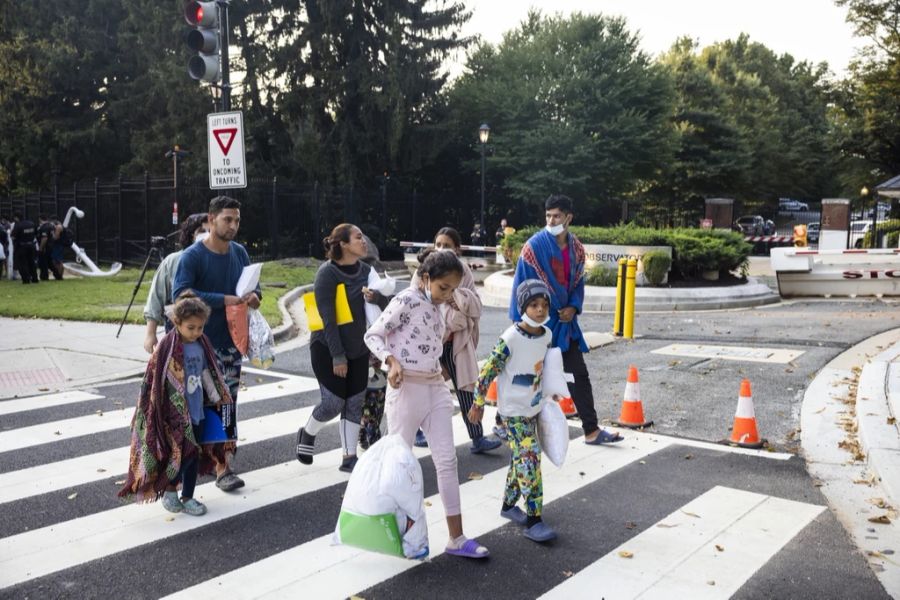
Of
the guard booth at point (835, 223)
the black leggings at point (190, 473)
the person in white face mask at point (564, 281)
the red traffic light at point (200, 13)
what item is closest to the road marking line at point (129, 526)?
the black leggings at point (190, 473)

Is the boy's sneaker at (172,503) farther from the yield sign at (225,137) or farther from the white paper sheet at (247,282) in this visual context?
the yield sign at (225,137)

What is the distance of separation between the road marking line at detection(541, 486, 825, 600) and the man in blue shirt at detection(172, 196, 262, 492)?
2.62m

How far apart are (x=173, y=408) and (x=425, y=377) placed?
1.63m

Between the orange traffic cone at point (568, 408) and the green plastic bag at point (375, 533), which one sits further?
the orange traffic cone at point (568, 408)

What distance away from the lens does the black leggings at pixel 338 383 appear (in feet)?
19.1

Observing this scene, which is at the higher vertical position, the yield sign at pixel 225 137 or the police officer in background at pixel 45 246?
the yield sign at pixel 225 137

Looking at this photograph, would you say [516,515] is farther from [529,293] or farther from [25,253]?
[25,253]

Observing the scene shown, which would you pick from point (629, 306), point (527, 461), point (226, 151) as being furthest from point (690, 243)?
point (527, 461)

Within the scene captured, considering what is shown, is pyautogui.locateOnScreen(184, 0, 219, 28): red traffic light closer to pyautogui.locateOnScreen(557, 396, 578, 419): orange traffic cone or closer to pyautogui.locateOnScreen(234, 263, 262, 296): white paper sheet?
pyautogui.locateOnScreen(234, 263, 262, 296): white paper sheet

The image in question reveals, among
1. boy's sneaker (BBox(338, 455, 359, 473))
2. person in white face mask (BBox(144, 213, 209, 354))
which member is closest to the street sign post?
person in white face mask (BBox(144, 213, 209, 354))

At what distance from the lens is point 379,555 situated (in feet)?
14.8

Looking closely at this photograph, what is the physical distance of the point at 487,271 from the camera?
26766 mm

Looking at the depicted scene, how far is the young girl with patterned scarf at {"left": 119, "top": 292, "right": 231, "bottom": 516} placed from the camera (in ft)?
16.2

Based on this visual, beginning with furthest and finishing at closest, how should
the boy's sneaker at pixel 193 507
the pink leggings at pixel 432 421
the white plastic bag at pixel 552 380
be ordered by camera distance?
the boy's sneaker at pixel 193 507 < the white plastic bag at pixel 552 380 < the pink leggings at pixel 432 421
